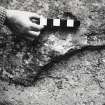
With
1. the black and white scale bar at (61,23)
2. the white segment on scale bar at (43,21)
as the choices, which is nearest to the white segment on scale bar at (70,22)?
the black and white scale bar at (61,23)

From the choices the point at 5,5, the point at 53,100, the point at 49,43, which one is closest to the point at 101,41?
the point at 49,43

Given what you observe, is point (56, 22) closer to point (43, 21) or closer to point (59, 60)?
point (43, 21)

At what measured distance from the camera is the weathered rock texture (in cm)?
185

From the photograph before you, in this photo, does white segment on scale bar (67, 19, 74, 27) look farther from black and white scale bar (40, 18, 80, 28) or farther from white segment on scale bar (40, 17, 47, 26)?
white segment on scale bar (40, 17, 47, 26)

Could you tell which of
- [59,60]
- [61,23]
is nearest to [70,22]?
[61,23]

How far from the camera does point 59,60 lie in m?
1.88

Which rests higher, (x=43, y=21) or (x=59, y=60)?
(x=43, y=21)

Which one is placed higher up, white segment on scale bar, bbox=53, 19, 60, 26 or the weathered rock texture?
white segment on scale bar, bbox=53, 19, 60, 26

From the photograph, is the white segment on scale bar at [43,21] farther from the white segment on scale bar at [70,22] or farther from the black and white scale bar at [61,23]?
the white segment on scale bar at [70,22]

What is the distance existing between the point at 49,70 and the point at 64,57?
92mm

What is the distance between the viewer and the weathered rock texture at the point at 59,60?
185 centimetres

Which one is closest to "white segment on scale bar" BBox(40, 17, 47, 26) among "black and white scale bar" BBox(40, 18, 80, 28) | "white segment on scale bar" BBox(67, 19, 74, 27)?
"black and white scale bar" BBox(40, 18, 80, 28)

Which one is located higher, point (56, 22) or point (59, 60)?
point (56, 22)

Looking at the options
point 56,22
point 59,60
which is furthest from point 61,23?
point 59,60
